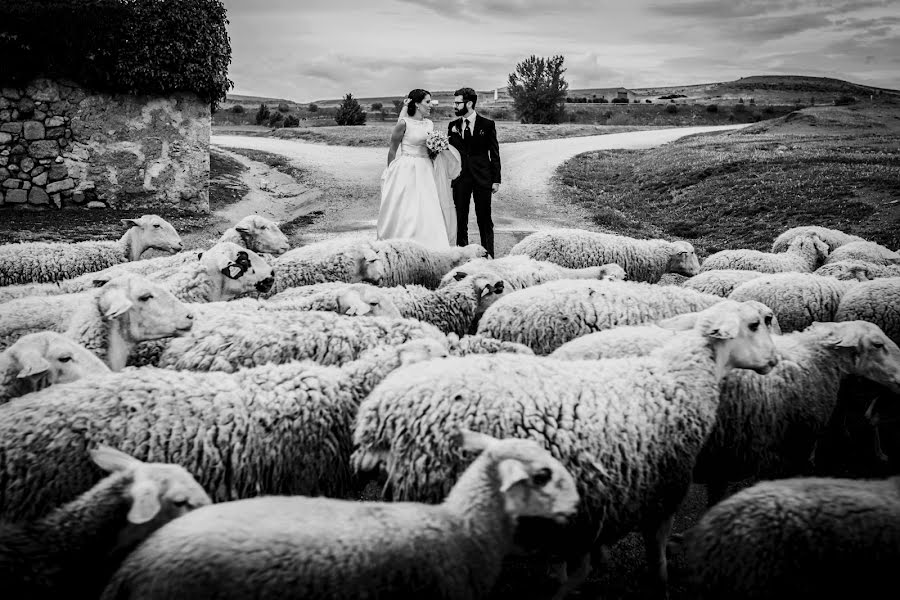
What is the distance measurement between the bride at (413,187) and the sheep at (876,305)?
18.1 ft

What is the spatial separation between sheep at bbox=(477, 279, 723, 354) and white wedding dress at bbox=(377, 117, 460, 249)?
443cm

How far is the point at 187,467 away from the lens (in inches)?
137

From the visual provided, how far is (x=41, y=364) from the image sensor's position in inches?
155

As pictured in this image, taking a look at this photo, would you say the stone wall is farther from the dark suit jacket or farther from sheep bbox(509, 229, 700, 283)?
sheep bbox(509, 229, 700, 283)

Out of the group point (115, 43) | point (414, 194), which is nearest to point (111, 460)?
point (414, 194)

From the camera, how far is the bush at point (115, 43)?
13.5m

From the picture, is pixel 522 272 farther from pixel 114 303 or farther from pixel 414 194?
pixel 114 303

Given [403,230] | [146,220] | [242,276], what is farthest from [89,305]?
[403,230]

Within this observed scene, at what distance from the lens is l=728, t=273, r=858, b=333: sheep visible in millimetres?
6691

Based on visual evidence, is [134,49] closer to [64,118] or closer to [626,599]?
[64,118]

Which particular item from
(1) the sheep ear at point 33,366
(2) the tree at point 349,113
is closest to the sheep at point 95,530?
(1) the sheep ear at point 33,366

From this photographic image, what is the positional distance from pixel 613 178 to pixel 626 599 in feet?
62.6

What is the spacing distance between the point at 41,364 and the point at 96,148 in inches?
461

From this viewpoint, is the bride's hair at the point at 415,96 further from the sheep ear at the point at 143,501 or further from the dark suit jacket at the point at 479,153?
the sheep ear at the point at 143,501
